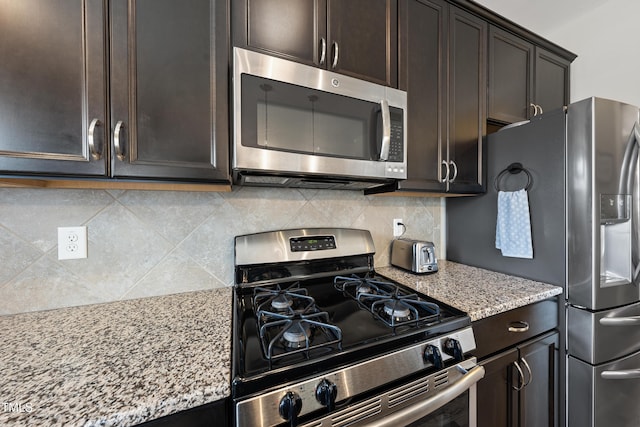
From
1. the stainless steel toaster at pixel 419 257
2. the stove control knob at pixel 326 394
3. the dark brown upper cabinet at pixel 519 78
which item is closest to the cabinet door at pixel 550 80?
the dark brown upper cabinet at pixel 519 78

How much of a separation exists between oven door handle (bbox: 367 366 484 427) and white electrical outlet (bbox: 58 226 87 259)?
3.86 ft

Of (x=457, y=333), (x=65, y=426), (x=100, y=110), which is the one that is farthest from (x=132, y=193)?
(x=457, y=333)

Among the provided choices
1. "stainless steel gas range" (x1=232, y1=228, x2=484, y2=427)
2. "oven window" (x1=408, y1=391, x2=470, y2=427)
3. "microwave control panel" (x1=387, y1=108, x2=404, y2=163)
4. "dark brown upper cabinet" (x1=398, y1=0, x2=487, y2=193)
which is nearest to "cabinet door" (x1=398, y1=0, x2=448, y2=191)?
"dark brown upper cabinet" (x1=398, y1=0, x2=487, y2=193)

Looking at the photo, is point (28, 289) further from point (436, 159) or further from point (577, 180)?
point (577, 180)

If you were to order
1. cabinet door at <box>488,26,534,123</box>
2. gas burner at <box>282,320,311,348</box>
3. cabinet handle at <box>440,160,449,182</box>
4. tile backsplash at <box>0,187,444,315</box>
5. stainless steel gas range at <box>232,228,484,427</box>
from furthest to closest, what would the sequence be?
1. cabinet door at <box>488,26,534,123</box>
2. cabinet handle at <box>440,160,449,182</box>
3. tile backsplash at <box>0,187,444,315</box>
4. gas burner at <box>282,320,311,348</box>
5. stainless steel gas range at <box>232,228,484,427</box>

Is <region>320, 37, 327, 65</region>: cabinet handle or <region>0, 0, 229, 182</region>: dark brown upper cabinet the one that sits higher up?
<region>320, 37, 327, 65</region>: cabinet handle

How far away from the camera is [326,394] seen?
23.9 inches

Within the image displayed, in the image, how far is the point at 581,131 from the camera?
3.55 feet

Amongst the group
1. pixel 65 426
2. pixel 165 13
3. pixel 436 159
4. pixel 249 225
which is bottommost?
pixel 65 426

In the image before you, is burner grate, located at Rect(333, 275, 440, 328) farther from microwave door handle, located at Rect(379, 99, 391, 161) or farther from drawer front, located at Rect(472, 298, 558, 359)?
microwave door handle, located at Rect(379, 99, 391, 161)

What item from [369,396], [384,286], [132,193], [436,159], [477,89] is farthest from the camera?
[477,89]

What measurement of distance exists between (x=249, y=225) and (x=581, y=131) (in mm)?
1565

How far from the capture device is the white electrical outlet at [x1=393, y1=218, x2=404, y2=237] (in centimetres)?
162

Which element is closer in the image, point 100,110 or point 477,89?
point 100,110
